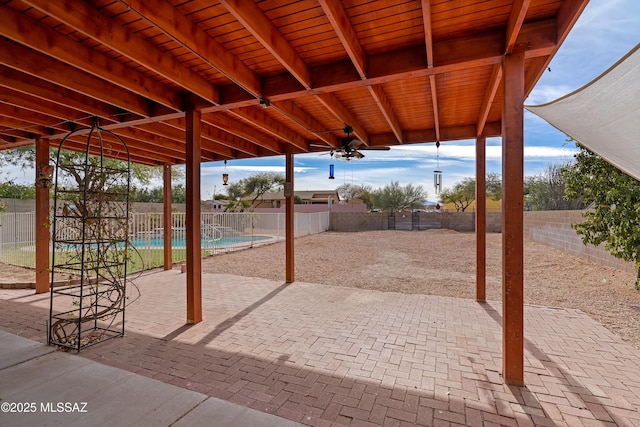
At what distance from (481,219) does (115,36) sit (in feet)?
15.7

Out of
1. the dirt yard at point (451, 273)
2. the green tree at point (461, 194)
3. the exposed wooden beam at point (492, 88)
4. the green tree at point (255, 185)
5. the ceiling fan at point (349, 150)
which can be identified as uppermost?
the green tree at point (255, 185)

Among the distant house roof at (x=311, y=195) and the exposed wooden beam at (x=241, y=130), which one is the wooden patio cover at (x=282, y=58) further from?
the distant house roof at (x=311, y=195)

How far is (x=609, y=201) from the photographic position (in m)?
4.94

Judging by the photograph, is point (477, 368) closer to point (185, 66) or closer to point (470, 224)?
point (185, 66)

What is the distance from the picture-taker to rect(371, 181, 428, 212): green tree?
110 feet

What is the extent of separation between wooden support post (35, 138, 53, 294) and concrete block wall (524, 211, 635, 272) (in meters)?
9.98

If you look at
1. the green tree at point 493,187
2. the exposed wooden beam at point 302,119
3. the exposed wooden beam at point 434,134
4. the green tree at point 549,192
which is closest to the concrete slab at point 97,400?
the exposed wooden beam at point 302,119

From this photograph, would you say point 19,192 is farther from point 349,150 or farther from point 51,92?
point 349,150

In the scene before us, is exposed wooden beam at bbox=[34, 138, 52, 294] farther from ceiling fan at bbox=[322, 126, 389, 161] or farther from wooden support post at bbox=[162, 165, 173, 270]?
ceiling fan at bbox=[322, 126, 389, 161]

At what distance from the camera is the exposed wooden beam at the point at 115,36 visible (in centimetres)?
193

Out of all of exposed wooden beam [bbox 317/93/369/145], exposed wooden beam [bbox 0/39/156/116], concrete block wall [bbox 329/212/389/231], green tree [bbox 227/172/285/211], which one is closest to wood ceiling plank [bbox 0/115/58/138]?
exposed wooden beam [bbox 0/39/156/116]

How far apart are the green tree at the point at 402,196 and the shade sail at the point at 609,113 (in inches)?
1218

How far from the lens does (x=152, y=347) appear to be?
3.05 m

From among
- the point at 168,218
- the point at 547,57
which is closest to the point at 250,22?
the point at 547,57
